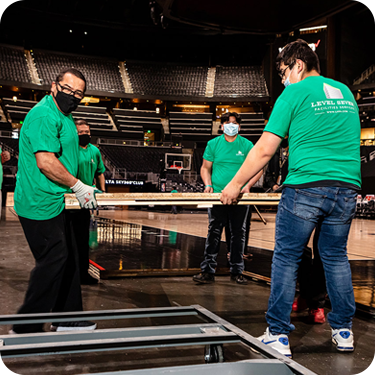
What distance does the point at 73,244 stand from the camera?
238 centimetres

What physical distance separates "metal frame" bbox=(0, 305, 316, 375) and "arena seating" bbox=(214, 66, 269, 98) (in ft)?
92.1

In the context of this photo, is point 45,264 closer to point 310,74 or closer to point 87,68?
point 310,74

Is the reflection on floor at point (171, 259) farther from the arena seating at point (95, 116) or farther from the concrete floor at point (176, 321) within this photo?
the arena seating at point (95, 116)

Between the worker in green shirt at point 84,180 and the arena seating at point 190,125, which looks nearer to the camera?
the worker in green shirt at point 84,180

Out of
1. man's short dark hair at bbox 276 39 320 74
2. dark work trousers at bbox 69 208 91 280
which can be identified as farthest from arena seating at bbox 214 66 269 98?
man's short dark hair at bbox 276 39 320 74

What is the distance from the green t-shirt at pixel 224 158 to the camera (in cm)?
376

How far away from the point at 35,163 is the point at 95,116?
88.1 feet

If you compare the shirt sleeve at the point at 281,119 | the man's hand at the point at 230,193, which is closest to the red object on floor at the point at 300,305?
the man's hand at the point at 230,193

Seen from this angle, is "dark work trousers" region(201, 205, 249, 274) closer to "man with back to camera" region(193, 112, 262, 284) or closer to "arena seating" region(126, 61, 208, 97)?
"man with back to camera" region(193, 112, 262, 284)

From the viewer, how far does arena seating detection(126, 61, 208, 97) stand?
2928 centimetres

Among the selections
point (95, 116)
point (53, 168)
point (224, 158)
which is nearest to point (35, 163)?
point (53, 168)

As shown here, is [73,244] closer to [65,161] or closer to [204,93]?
[65,161]

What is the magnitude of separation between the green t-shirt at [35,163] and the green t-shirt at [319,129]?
46.7 inches

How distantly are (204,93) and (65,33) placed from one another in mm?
11574
